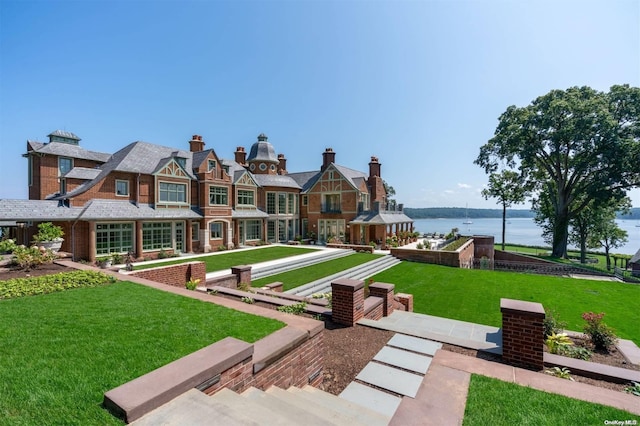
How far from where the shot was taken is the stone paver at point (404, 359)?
4594mm

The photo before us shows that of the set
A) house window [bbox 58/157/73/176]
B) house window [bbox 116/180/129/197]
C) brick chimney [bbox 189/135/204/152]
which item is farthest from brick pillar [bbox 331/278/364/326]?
brick chimney [bbox 189/135/204/152]

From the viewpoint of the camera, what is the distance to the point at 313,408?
304 cm

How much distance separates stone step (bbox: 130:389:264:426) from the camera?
231cm

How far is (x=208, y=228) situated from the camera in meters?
22.1

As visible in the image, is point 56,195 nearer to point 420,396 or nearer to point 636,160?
point 420,396

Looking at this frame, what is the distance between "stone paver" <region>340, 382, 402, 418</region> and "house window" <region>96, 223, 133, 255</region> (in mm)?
18265

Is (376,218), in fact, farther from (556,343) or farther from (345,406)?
(345,406)

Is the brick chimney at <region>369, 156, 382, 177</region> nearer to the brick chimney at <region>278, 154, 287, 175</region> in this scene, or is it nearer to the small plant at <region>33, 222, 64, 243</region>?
the brick chimney at <region>278, 154, 287, 175</region>

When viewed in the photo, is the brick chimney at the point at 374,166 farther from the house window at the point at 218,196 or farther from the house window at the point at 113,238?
the house window at the point at 113,238

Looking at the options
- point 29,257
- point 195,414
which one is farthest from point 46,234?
point 195,414

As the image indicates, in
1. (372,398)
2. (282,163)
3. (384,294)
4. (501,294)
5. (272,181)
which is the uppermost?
(282,163)

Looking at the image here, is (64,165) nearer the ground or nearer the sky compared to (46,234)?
Result: nearer the sky

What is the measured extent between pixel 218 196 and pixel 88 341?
2017 cm

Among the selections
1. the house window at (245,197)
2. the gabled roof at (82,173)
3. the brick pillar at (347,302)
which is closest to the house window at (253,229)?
the house window at (245,197)
